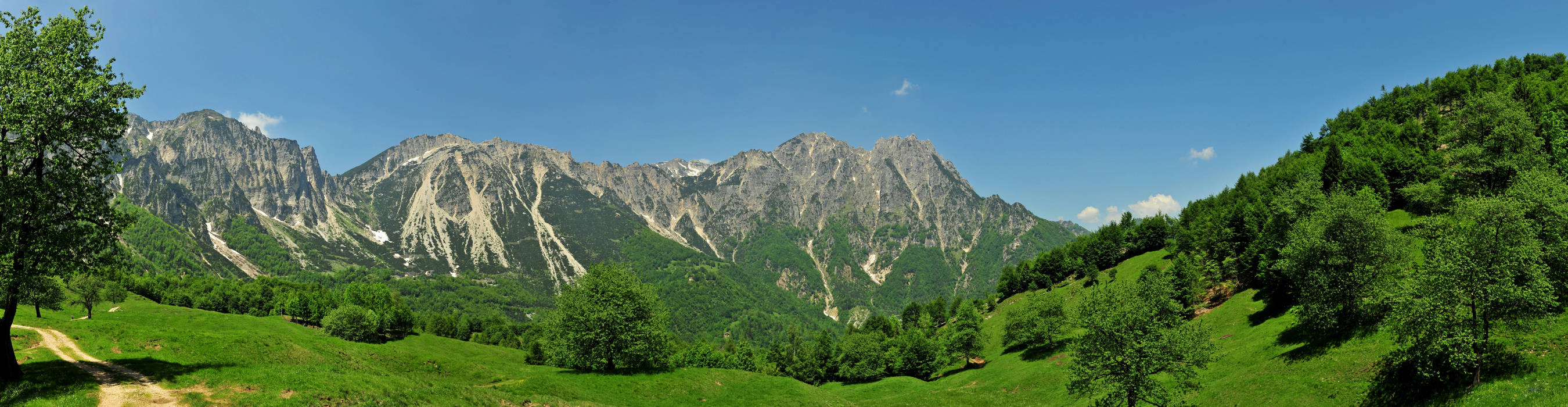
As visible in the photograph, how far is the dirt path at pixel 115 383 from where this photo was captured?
861 inches

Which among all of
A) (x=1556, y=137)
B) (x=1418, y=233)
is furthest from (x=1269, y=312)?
(x=1556, y=137)

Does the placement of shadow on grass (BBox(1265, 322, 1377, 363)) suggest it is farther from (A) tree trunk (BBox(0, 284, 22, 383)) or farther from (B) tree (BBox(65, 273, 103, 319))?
(B) tree (BBox(65, 273, 103, 319))

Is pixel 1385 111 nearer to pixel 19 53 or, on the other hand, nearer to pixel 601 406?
pixel 601 406

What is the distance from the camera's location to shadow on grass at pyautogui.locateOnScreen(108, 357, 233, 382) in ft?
82.6

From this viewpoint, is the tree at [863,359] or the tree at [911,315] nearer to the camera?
the tree at [863,359]

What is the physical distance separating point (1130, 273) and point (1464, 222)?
82745 mm

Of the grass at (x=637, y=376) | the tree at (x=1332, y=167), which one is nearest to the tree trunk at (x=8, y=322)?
the grass at (x=637, y=376)

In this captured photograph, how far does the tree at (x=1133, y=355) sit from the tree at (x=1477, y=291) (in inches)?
445

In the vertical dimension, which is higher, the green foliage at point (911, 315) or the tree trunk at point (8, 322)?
the tree trunk at point (8, 322)

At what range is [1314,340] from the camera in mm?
44906

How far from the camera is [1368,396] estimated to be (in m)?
34.1

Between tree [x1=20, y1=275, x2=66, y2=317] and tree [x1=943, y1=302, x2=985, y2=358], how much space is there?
8689cm

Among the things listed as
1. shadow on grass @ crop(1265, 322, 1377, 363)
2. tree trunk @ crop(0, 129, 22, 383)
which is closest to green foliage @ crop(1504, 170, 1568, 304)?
shadow on grass @ crop(1265, 322, 1377, 363)

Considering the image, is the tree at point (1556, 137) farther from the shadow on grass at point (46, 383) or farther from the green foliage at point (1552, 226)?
the shadow on grass at point (46, 383)
